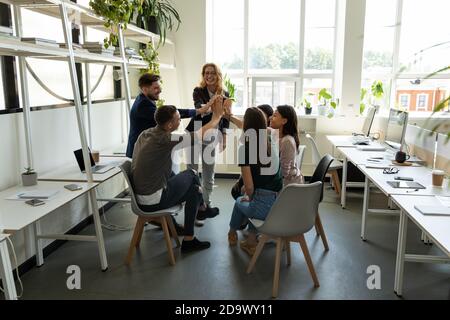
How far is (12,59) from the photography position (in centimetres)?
282

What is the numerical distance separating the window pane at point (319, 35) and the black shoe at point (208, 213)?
2.83 metres

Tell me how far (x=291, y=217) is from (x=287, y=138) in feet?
2.52

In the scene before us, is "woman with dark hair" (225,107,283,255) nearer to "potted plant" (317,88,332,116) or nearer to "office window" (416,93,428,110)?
"potted plant" (317,88,332,116)

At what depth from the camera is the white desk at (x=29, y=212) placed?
1837 mm

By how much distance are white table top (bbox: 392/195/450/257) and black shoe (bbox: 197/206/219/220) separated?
196 centimetres

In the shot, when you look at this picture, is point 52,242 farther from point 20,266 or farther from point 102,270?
point 102,270

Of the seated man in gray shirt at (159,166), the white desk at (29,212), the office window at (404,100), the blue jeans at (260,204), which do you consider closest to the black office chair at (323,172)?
the blue jeans at (260,204)

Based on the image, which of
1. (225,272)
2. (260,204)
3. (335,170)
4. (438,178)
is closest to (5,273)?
(225,272)

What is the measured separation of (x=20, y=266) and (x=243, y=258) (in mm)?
1649

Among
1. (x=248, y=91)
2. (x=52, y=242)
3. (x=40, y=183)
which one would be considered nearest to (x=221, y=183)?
(x=248, y=91)

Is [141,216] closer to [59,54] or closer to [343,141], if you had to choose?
[59,54]

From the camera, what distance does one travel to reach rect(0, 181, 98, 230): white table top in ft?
6.54

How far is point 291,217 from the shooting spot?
2520mm

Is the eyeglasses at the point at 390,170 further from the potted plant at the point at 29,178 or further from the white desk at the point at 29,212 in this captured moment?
the potted plant at the point at 29,178
